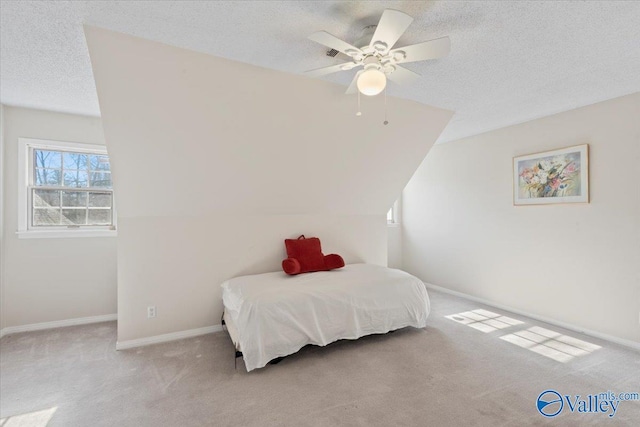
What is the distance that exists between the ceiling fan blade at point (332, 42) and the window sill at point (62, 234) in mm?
3176

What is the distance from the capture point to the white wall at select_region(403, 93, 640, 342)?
2924mm

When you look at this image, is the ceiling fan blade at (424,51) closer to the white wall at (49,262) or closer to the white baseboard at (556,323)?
the white baseboard at (556,323)

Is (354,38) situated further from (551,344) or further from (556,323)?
(556,323)

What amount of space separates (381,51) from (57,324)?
14.3 feet

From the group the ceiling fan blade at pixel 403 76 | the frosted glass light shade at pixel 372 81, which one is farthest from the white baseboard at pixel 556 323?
the frosted glass light shade at pixel 372 81

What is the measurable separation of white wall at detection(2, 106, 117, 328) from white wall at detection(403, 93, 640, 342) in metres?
4.78

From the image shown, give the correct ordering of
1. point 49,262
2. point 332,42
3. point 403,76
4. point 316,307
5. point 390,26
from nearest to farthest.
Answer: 1. point 390,26
2. point 332,42
3. point 403,76
4. point 316,307
5. point 49,262

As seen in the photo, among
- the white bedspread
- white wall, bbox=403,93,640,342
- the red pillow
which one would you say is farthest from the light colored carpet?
the red pillow

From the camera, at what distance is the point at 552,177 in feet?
11.4

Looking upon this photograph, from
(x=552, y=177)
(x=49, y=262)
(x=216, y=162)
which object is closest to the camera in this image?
(x=216, y=162)

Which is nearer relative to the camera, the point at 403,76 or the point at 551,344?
the point at 403,76

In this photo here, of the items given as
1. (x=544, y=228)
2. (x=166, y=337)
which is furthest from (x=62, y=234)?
(x=544, y=228)

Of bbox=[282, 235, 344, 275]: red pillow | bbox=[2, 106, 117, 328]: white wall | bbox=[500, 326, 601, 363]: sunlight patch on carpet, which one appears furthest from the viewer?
bbox=[282, 235, 344, 275]: red pillow

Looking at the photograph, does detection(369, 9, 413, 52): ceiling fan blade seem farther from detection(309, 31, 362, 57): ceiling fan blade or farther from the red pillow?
the red pillow
